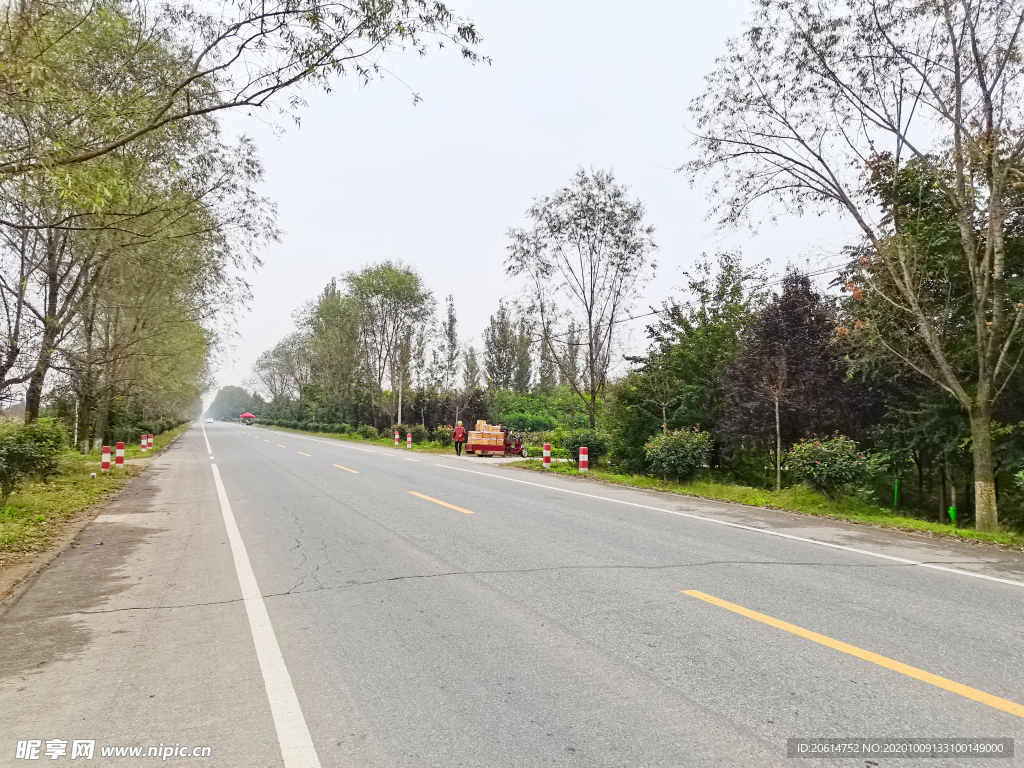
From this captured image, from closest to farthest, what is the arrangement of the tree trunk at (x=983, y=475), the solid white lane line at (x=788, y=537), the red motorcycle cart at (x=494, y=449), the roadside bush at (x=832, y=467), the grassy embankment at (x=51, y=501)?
the solid white lane line at (x=788, y=537)
the grassy embankment at (x=51, y=501)
the tree trunk at (x=983, y=475)
the roadside bush at (x=832, y=467)
the red motorcycle cart at (x=494, y=449)

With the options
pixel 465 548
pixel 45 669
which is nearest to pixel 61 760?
pixel 45 669

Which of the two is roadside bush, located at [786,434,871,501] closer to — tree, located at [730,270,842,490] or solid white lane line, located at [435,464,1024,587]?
tree, located at [730,270,842,490]

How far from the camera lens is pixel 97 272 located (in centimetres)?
1667

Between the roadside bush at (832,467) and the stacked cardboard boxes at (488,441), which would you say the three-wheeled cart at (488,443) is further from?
the roadside bush at (832,467)

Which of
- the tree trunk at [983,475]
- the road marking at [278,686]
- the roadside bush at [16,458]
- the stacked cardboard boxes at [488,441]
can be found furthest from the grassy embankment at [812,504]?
the roadside bush at [16,458]

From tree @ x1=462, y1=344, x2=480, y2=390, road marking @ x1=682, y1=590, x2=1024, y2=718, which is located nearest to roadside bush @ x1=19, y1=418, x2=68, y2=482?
road marking @ x1=682, y1=590, x2=1024, y2=718

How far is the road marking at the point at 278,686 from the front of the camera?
2985mm

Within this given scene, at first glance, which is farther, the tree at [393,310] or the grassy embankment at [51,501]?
the tree at [393,310]

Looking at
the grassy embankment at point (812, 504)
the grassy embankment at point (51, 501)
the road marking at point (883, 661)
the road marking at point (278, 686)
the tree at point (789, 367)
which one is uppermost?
the tree at point (789, 367)

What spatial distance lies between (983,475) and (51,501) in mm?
17055

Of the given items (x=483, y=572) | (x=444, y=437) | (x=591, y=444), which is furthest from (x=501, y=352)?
(x=483, y=572)

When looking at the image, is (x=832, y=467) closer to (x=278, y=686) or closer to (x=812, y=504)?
(x=812, y=504)

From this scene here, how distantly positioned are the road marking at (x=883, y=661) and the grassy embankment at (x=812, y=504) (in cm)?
611

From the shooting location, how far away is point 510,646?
4297 millimetres
